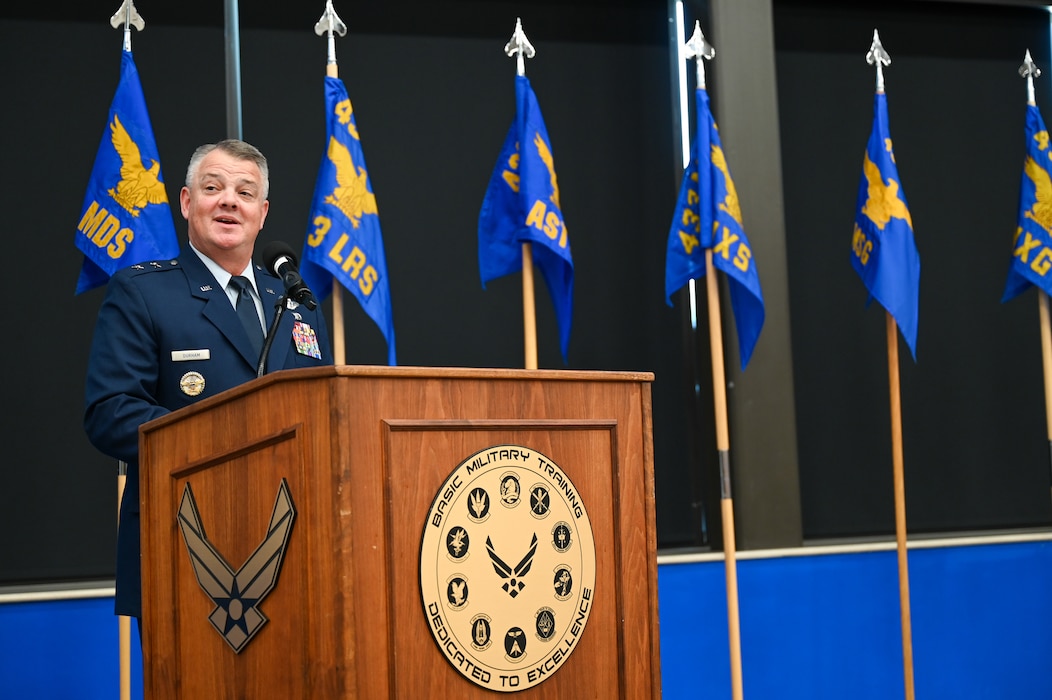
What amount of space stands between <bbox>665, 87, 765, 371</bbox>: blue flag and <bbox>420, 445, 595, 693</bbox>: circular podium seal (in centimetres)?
226

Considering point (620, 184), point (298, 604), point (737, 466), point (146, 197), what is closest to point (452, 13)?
point (620, 184)

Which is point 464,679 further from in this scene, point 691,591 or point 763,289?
point 763,289

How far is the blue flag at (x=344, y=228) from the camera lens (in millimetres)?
3445

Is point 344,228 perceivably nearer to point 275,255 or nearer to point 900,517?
point 275,255

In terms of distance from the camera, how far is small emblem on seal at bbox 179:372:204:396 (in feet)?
6.43

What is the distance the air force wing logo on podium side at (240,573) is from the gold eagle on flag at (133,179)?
199 centimetres

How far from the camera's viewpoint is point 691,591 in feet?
12.7

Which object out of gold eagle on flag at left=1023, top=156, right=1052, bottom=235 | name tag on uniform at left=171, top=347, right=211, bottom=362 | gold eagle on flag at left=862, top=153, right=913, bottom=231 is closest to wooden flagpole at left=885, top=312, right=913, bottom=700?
gold eagle on flag at left=862, top=153, right=913, bottom=231

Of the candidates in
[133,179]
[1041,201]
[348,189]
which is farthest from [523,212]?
[1041,201]

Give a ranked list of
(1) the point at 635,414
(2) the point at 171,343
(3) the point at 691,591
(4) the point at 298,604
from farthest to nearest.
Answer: (3) the point at 691,591 → (2) the point at 171,343 → (1) the point at 635,414 → (4) the point at 298,604

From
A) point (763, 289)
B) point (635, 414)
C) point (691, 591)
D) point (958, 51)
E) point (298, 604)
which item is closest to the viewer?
point (298, 604)

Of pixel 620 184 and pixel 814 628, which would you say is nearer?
pixel 814 628

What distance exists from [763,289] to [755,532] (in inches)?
35.2

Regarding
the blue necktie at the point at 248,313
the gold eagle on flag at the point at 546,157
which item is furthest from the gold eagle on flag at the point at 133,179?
the blue necktie at the point at 248,313
